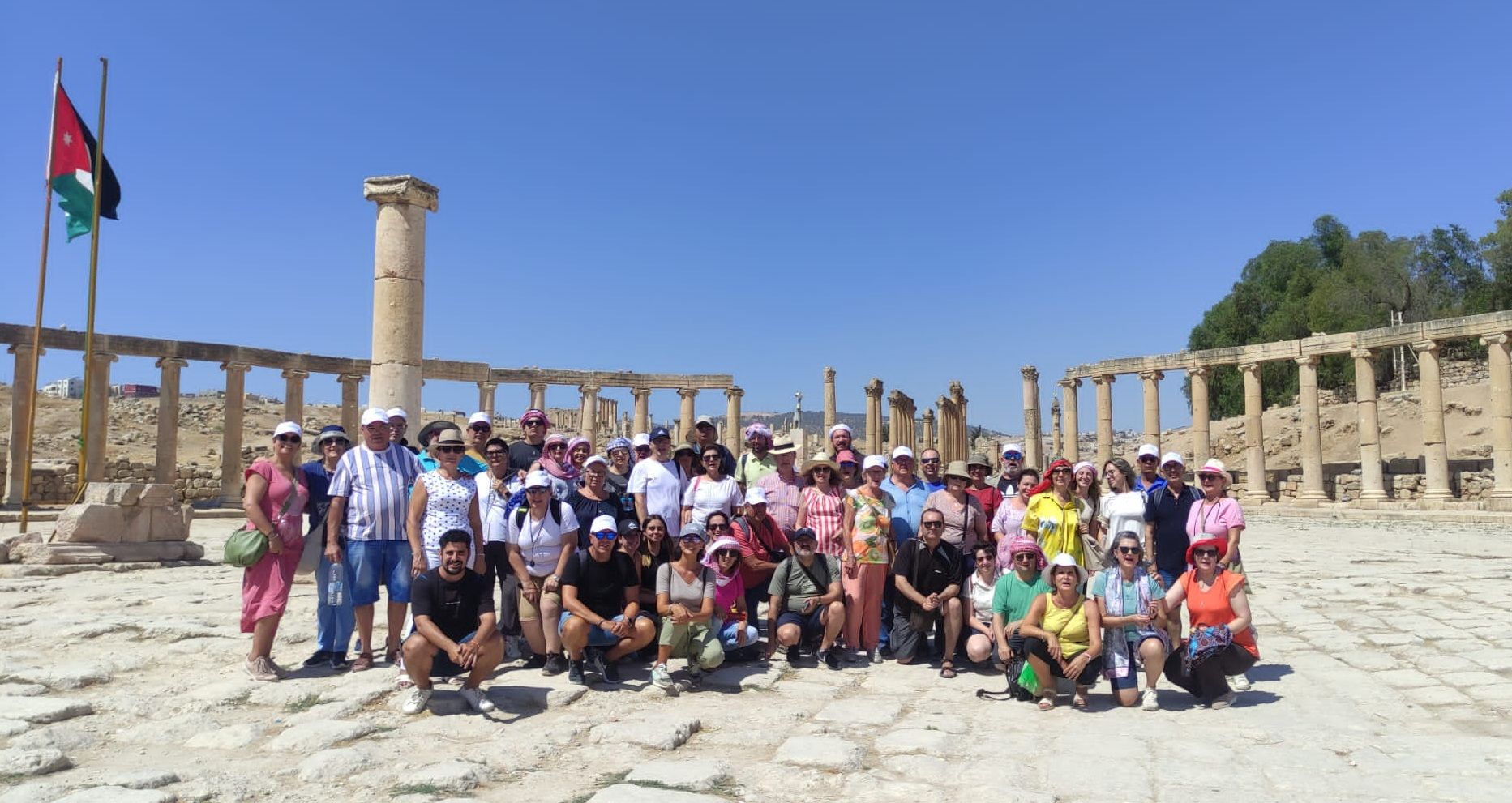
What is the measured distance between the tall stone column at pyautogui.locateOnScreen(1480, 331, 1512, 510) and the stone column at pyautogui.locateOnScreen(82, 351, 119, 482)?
3432 centimetres

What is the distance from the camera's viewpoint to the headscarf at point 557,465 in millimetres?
7902

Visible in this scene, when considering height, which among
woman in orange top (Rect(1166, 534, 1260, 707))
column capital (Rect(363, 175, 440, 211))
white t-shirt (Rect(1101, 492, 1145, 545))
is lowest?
woman in orange top (Rect(1166, 534, 1260, 707))

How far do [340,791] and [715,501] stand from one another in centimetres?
392

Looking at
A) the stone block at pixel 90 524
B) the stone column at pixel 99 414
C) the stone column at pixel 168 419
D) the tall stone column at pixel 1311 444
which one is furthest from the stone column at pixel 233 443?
the tall stone column at pixel 1311 444

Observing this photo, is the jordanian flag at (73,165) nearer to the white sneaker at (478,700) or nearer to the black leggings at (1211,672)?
the white sneaker at (478,700)

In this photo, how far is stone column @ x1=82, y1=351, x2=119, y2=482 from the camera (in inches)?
910

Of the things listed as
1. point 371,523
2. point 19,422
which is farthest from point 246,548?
point 19,422

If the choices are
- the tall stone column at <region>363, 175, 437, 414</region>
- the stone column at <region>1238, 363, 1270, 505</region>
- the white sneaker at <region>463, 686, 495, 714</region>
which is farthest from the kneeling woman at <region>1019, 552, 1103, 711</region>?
the stone column at <region>1238, 363, 1270, 505</region>

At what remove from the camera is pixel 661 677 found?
22.1 feet

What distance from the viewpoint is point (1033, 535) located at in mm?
→ 7566

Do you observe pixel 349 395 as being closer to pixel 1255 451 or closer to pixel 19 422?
pixel 19 422

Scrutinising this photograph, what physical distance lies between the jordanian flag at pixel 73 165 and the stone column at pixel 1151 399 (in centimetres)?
2741

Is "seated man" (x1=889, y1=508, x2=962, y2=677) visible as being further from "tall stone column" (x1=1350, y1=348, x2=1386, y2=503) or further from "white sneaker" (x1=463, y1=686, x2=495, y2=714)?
"tall stone column" (x1=1350, y1=348, x2=1386, y2=503)

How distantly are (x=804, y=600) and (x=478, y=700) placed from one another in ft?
9.23
